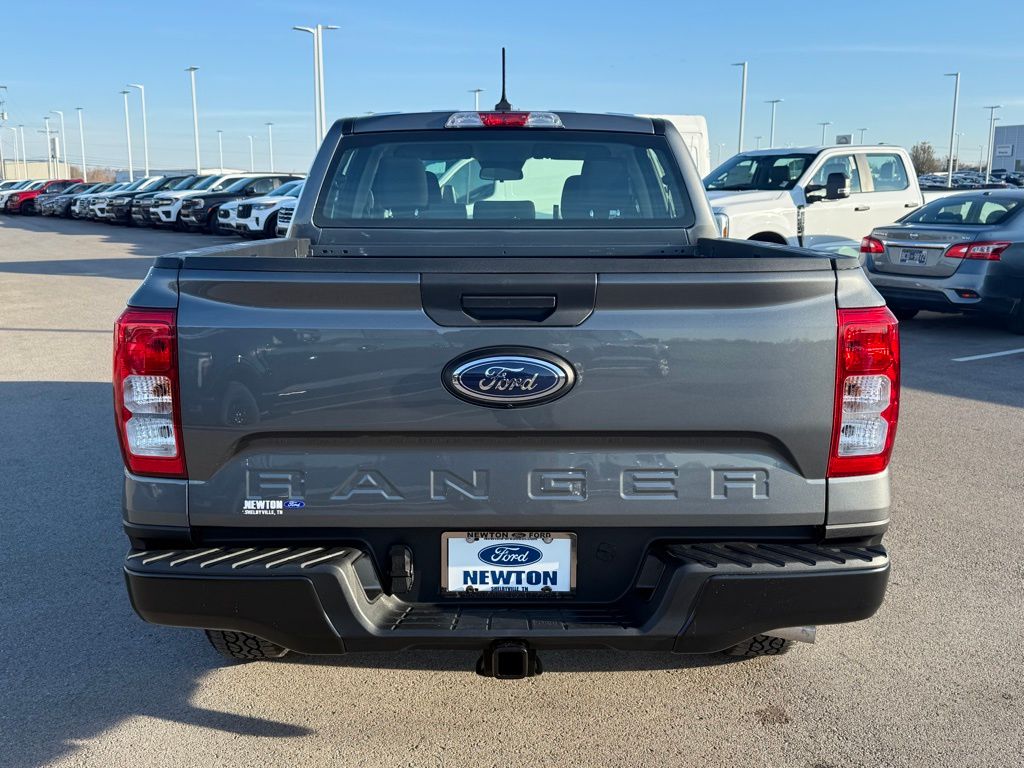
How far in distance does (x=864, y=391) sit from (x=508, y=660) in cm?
121

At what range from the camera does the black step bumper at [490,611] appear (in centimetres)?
267

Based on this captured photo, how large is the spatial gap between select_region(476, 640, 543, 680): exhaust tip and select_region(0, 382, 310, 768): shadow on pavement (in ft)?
2.79

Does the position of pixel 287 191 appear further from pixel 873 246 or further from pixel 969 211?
pixel 969 211

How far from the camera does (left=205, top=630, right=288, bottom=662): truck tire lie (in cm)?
341

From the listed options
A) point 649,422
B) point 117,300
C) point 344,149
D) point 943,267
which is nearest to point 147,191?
point 117,300

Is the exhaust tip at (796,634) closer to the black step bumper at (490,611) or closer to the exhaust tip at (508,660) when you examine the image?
the black step bumper at (490,611)

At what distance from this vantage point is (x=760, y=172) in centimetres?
1364

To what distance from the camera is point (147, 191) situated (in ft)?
113

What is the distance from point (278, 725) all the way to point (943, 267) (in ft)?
32.1

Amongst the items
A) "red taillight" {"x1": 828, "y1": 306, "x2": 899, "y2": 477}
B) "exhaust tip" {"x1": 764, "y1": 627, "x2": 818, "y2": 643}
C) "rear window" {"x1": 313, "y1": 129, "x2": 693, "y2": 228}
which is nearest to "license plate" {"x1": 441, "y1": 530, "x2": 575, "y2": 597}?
"red taillight" {"x1": 828, "y1": 306, "x2": 899, "y2": 477}

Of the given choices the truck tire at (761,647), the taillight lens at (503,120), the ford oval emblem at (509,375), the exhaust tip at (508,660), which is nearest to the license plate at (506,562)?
the exhaust tip at (508,660)

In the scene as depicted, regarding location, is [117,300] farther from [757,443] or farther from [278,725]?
[757,443]

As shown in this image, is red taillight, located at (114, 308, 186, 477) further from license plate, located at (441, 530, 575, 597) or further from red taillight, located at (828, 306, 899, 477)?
red taillight, located at (828, 306, 899, 477)

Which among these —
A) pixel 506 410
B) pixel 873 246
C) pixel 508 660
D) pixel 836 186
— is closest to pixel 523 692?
pixel 508 660
